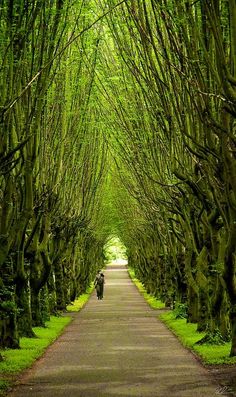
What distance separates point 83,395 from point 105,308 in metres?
33.6

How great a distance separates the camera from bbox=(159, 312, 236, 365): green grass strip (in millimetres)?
19125

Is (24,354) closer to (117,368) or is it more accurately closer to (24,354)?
(24,354)

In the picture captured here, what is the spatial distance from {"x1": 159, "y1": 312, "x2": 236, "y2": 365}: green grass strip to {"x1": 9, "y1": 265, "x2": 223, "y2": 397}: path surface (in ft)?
1.00

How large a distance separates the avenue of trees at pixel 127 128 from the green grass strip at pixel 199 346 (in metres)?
0.56

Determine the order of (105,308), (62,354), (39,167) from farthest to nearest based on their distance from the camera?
(105,308) < (39,167) < (62,354)

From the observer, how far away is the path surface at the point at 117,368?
48.1 feet

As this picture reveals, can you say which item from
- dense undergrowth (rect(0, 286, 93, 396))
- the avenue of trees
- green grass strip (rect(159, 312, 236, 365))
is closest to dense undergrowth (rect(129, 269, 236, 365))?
green grass strip (rect(159, 312, 236, 365))

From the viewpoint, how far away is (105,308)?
156 feet

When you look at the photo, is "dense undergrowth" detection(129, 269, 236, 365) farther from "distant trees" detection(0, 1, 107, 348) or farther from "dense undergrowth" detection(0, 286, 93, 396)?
"distant trees" detection(0, 1, 107, 348)

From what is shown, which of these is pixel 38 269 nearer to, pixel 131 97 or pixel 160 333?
pixel 160 333

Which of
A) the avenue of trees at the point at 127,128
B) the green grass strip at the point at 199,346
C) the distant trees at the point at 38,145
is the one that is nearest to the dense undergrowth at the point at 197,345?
the green grass strip at the point at 199,346

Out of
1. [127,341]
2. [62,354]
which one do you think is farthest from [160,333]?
[62,354]

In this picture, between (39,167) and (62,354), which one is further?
(39,167)

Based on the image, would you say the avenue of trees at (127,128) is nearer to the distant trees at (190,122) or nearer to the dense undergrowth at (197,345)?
the distant trees at (190,122)
